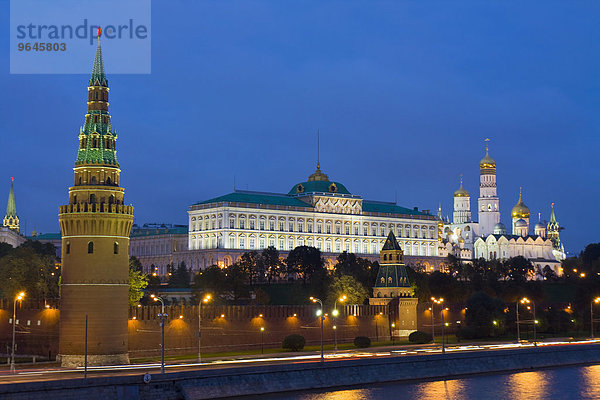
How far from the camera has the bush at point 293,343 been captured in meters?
100

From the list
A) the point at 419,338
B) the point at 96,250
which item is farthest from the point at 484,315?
the point at 96,250

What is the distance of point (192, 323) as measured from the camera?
9469 centimetres

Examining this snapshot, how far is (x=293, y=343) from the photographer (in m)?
100

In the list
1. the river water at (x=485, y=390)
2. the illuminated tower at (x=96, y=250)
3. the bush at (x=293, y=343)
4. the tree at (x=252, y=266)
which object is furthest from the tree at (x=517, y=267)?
the illuminated tower at (x=96, y=250)

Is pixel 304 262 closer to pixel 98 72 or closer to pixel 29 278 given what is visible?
pixel 29 278

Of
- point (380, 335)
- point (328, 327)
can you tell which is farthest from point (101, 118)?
point (380, 335)

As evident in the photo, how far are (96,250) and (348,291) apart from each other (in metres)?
54.3

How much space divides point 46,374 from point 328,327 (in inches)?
1877

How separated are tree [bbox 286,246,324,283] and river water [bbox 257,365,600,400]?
89275 millimetres

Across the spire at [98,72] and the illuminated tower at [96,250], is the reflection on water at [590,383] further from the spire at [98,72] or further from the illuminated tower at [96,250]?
the spire at [98,72]

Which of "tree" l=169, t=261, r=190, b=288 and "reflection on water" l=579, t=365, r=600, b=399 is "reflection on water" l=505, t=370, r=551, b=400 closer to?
"reflection on water" l=579, t=365, r=600, b=399

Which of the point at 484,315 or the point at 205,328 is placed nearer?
the point at 205,328

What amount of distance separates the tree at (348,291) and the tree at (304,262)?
39334 mm

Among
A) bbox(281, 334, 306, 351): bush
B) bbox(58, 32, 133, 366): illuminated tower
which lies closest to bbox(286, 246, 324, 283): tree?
bbox(281, 334, 306, 351): bush
